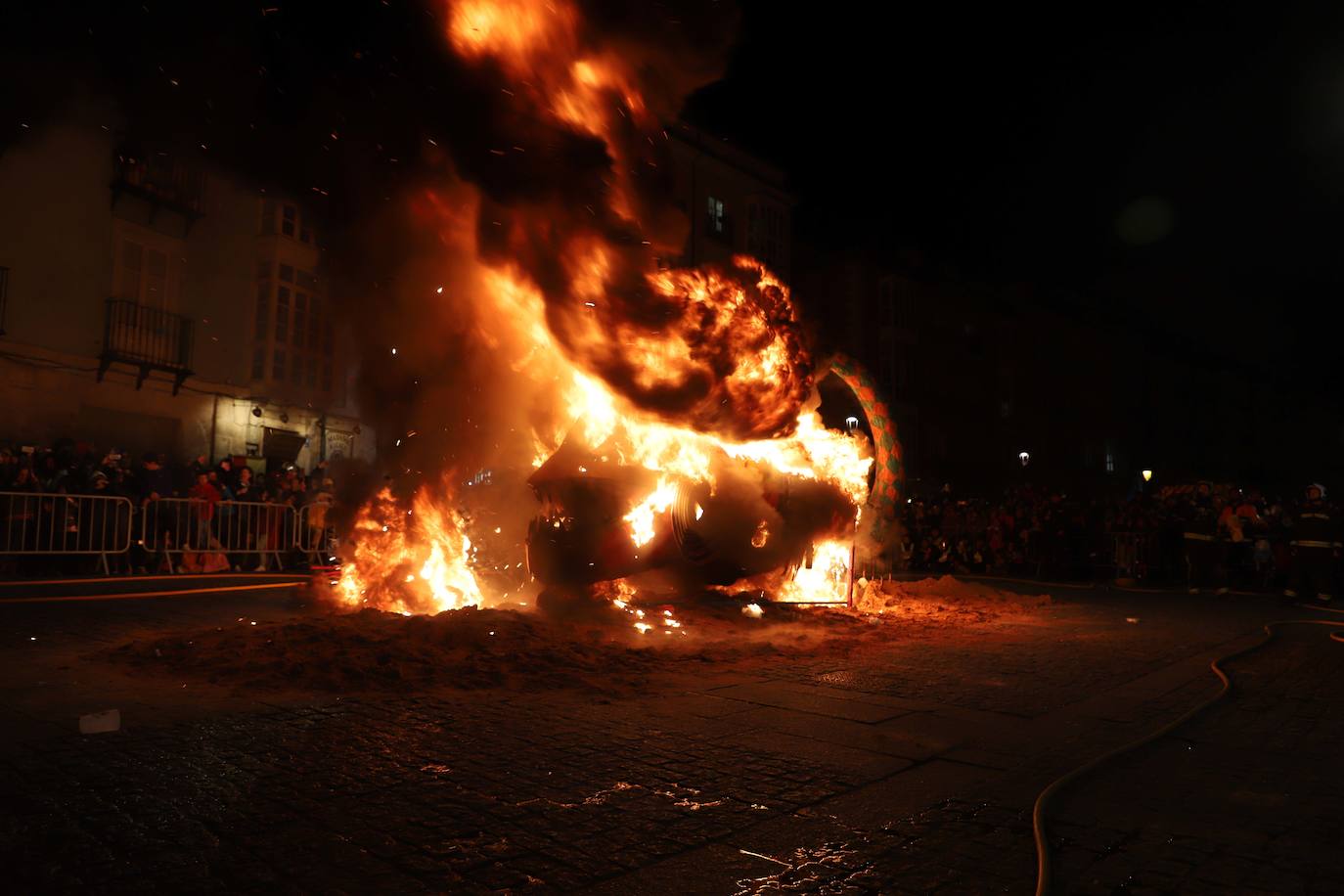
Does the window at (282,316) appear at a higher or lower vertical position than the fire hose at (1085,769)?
higher

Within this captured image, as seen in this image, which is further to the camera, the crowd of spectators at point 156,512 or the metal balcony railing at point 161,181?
the metal balcony railing at point 161,181

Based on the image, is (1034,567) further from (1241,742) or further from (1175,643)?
(1241,742)

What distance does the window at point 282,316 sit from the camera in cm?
2596

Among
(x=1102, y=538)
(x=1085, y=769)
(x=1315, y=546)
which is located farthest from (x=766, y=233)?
(x=1085, y=769)

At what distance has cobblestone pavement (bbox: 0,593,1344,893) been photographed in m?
3.45

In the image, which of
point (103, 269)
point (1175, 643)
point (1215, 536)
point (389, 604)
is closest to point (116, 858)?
point (389, 604)

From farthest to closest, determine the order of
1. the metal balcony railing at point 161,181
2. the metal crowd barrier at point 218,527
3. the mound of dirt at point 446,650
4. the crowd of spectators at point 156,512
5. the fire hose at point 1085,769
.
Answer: the metal balcony railing at point 161,181
the metal crowd barrier at point 218,527
the crowd of spectators at point 156,512
the mound of dirt at point 446,650
the fire hose at point 1085,769

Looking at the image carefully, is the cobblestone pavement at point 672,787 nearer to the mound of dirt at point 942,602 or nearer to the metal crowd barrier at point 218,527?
the mound of dirt at point 942,602

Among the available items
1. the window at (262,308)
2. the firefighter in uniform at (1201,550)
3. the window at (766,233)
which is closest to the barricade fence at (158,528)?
the window at (262,308)

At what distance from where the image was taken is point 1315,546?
15.3 m

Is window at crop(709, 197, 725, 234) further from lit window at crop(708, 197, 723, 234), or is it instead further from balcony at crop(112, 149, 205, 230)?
balcony at crop(112, 149, 205, 230)

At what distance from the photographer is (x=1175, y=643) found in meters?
9.88

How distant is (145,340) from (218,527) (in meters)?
8.79

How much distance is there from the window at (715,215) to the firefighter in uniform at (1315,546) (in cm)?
2265
